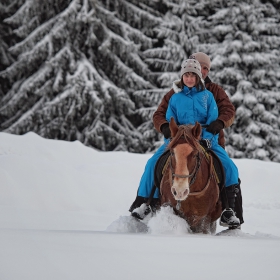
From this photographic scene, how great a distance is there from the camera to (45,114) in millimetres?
22938

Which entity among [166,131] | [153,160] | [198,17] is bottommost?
[153,160]

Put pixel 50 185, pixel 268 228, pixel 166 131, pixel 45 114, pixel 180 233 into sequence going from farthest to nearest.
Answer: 1. pixel 45 114
2. pixel 50 185
3. pixel 268 228
4. pixel 166 131
5. pixel 180 233

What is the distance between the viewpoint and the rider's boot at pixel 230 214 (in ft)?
Result: 19.3

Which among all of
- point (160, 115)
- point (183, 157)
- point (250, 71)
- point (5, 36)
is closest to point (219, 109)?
point (160, 115)

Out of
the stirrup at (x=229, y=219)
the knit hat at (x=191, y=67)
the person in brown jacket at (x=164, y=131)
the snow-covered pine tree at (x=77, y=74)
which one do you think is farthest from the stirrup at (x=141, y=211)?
the snow-covered pine tree at (x=77, y=74)

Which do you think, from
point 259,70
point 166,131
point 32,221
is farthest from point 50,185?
point 259,70

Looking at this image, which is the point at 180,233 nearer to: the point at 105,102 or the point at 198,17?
the point at 105,102

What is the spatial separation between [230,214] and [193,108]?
1186 millimetres

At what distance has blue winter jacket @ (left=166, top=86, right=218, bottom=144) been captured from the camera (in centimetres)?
607

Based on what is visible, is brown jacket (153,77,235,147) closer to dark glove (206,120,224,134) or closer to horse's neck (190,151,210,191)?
dark glove (206,120,224,134)

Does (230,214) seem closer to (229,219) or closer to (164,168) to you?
(229,219)

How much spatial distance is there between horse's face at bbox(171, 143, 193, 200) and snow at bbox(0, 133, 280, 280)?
1.27 ft

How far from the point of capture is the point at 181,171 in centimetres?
511

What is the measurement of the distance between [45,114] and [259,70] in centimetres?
944
